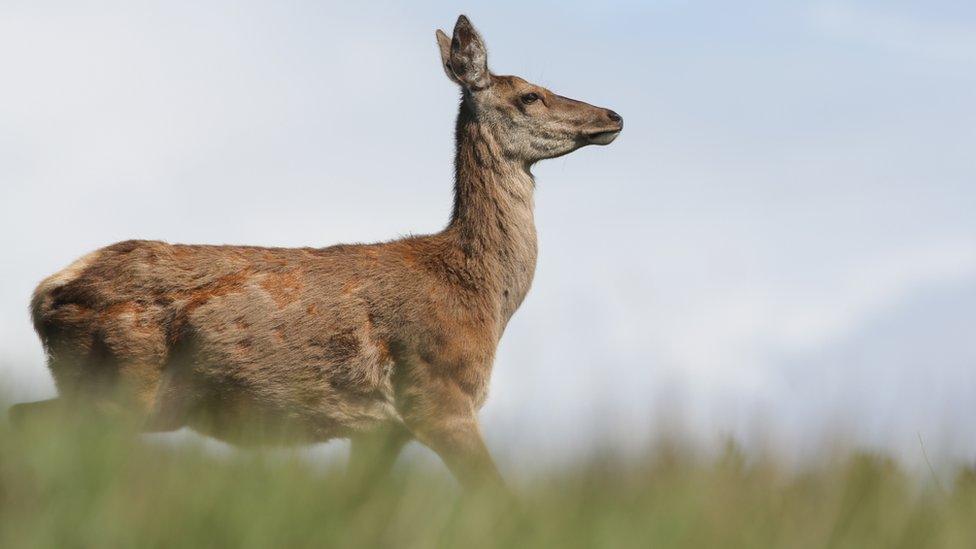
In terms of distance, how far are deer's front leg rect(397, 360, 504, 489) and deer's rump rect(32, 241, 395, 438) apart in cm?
14

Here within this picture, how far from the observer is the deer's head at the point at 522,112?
8.30 meters

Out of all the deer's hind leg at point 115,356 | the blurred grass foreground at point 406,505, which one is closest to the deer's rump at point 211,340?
the deer's hind leg at point 115,356

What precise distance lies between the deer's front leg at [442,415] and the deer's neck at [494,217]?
2.73ft

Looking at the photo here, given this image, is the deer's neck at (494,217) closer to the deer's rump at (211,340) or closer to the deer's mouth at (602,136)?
the deer's mouth at (602,136)

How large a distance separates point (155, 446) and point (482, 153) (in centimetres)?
389

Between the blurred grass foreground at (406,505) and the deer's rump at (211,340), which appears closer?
the blurred grass foreground at (406,505)

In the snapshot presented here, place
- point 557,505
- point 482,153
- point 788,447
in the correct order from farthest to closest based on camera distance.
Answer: point 482,153 < point 788,447 < point 557,505

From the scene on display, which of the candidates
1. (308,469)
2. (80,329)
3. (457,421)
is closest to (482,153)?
(457,421)

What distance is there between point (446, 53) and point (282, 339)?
8.54ft

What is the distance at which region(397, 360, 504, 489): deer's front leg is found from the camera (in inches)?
282

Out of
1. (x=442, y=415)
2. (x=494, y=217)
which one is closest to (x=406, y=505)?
(x=442, y=415)

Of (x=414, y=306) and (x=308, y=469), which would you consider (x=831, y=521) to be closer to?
(x=308, y=469)

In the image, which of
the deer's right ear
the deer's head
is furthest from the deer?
the deer's right ear

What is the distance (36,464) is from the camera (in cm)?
443
